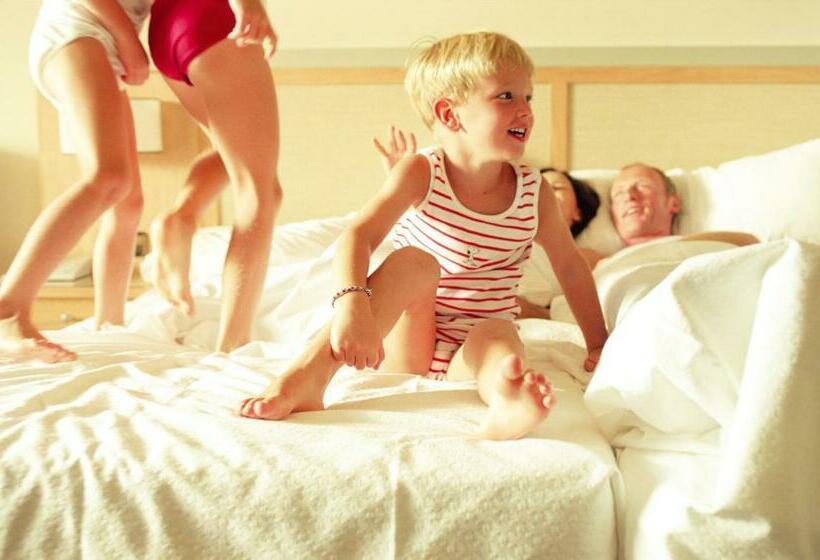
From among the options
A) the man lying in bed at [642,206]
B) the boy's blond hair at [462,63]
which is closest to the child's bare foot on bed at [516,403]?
the boy's blond hair at [462,63]

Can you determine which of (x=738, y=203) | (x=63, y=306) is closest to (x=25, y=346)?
(x=63, y=306)

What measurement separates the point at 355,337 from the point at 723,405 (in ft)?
1.45

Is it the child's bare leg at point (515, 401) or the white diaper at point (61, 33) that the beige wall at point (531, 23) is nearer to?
the white diaper at point (61, 33)

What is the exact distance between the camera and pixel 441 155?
1341mm

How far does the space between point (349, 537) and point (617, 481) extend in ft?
0.94

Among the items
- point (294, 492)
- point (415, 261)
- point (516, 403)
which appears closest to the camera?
point (294, 492)

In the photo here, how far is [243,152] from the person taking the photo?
4.82ft

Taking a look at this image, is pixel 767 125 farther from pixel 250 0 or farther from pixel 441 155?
pixel 250 0

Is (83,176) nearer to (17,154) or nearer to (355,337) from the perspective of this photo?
(355,337)

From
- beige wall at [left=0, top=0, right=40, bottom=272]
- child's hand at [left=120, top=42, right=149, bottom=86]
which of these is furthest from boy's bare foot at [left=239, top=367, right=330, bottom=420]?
beige wall at [left=0, top=0, right=40, bottom=272]

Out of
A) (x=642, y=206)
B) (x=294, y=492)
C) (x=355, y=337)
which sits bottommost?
(x=294, y=492)

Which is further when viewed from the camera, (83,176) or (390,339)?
(83,176)

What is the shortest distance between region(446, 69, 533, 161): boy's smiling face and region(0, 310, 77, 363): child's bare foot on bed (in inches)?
29.6

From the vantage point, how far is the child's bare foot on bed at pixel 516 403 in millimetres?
879
